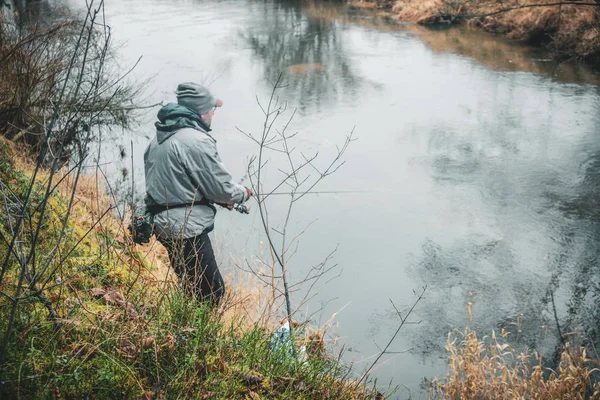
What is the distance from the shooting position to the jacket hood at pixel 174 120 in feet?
14.8

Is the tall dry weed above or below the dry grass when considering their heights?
above

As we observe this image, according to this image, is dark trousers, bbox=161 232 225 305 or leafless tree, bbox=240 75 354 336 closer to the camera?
leafless tree, bbox=240 75 354 336

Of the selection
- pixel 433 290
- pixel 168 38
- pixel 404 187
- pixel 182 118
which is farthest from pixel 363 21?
pixel 182 118

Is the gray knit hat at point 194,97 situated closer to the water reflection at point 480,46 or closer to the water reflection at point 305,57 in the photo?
the water reflection at point 305,57

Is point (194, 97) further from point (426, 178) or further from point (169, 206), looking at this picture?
point (426, 178)

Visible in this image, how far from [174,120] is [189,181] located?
471 millimetres

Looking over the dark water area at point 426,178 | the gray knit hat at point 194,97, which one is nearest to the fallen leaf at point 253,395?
the dark water area at point 426,178

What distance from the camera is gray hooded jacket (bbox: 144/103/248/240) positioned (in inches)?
174

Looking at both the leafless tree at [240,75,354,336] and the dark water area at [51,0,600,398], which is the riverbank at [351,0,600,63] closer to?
the dark water area at [51,0,600,398]

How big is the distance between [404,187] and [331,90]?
5.96 metres

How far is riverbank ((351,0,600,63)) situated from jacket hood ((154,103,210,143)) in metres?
10.9

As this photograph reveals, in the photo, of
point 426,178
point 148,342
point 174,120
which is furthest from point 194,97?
point 426,178

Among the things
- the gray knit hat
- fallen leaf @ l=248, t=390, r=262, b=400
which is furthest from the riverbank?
fallen leaf @ l=248, t=390, r=262, b=400

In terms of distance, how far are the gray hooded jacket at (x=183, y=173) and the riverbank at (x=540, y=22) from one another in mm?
10981
